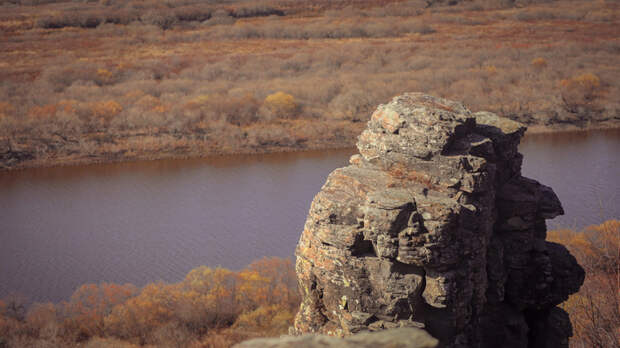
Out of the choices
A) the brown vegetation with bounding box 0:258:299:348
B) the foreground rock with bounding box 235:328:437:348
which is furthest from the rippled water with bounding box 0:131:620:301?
the foreground rock with bounding box 235:328:437:348

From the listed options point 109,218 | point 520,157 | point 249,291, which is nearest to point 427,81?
point 109,218

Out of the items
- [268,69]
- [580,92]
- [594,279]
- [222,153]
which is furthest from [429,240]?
[268,69]

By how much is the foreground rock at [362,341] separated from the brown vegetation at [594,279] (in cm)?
783

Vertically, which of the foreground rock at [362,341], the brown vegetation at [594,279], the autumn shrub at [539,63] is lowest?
the brown vegetation at [594,279]

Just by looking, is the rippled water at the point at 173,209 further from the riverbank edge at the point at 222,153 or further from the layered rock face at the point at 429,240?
the layered rock face at the point at 429,240

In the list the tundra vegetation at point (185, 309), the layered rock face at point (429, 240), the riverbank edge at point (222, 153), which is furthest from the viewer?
the riverbank edge at point (222, 153)

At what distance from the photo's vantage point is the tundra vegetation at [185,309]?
20391 millimetres

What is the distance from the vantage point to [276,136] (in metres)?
49.7

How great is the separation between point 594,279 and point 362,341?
17.3 m

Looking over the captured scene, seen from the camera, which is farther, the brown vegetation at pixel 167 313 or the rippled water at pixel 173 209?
the rippled water at pixel 173 209

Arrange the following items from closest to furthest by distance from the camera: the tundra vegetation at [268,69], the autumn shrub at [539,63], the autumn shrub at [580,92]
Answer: the tundra vegetation at [268,69] → the autumn shrub at [580,92] → the autumn shrub at [539,63]

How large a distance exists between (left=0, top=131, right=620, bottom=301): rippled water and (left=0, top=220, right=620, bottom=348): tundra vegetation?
1735 millimetres

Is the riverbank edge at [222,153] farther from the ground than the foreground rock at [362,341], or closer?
closer

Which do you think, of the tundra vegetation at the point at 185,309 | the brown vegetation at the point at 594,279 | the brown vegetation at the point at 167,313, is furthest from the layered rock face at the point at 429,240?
the brown vegetation at the point at 167,313
